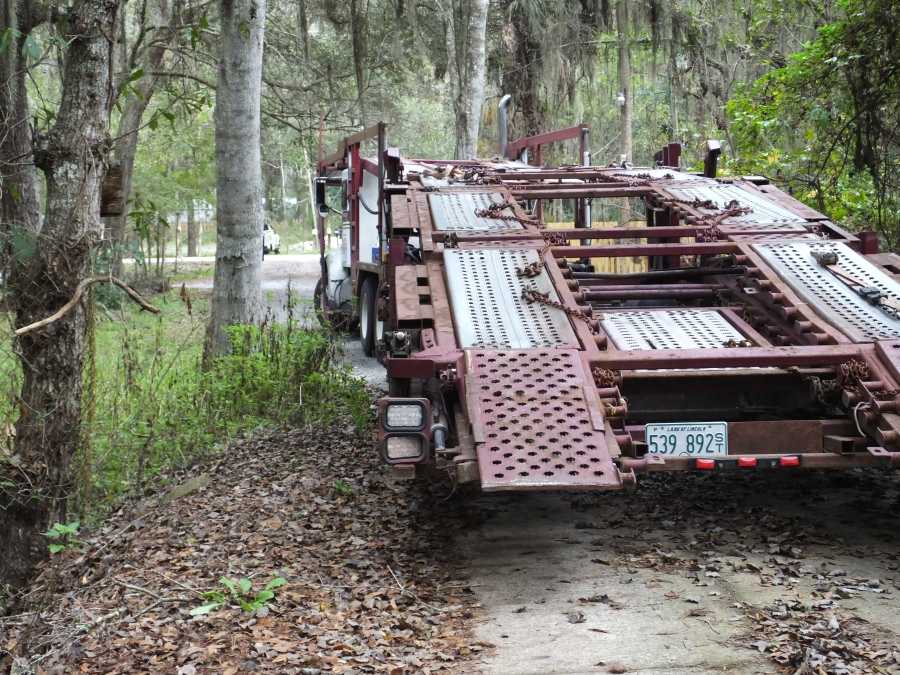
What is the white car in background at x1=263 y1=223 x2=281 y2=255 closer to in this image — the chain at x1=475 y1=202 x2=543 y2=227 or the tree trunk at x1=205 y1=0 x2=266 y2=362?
the tree trunk at x1=205 y1=0 x2=266 y2=362

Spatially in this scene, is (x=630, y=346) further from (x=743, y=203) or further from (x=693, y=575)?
(x=743, y=203)

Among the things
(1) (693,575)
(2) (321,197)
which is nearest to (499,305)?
(1) (693,575)

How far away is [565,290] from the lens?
6113mm

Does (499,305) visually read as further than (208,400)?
No

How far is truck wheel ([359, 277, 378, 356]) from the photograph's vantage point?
13.1 m

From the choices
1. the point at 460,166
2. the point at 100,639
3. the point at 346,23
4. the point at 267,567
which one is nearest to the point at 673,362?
the point at 267,567

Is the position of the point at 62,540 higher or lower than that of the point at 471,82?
lower

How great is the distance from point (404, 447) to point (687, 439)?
4.91 ft

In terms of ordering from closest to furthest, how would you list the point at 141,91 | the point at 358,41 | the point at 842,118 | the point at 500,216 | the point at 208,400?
the point at 500,216
the point at 208,400
the point at 842,118
the point at 141,91
the point at 358,41

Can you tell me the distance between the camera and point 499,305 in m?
5.99

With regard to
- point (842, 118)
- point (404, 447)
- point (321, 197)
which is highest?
point (842, 118)

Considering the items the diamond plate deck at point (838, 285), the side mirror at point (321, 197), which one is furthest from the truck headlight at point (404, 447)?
the side mirror at point (321, 197)

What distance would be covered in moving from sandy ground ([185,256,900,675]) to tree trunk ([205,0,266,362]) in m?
4.61

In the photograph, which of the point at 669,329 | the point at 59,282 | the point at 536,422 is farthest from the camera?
the point at 669,329
